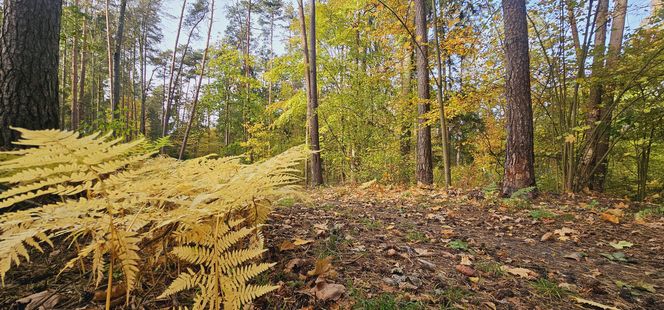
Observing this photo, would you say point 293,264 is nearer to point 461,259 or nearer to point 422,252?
point 422,252

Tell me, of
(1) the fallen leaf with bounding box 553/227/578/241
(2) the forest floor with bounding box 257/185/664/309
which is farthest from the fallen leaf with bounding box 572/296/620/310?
(1) the fallen leaf with bounding box 553/227/578/241

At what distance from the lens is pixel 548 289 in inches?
65.1

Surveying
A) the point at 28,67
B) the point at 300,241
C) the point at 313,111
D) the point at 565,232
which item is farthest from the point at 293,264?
the point at 313,111

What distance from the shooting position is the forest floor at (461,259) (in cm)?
150

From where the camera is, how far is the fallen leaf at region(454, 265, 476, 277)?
178 centimetres

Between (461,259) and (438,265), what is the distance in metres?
0.23

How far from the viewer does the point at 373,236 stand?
235 centimetres

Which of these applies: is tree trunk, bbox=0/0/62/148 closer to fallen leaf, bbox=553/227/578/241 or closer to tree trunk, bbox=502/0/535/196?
fallen leaf, bbox=553/227/578/241

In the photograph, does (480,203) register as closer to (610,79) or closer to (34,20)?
(610,79)

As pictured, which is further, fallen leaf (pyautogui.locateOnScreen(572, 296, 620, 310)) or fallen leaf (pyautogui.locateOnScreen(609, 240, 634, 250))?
fallen leaf (pyautogui.locateOnScreen(609, 240, 634, 250))

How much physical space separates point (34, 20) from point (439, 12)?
9703mm

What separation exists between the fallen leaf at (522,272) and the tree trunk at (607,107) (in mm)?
4597

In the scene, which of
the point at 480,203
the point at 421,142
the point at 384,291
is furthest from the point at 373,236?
the point at 421,142

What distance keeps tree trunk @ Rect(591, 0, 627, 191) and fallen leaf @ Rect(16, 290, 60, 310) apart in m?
6.79
